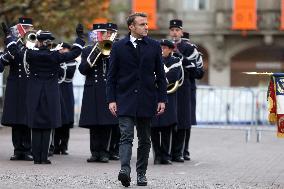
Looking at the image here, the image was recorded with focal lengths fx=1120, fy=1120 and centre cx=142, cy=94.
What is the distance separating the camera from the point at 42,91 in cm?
1562

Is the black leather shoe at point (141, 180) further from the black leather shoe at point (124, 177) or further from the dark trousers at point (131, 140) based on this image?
the black leather shoe at point (124, 177)

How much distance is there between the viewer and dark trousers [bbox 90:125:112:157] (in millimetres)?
16328

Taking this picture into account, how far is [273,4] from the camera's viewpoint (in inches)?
2019

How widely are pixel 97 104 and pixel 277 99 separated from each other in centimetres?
406

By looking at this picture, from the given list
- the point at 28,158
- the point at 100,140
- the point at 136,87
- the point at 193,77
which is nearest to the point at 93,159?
the point at 100,140

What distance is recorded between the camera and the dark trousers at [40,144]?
1562 centimetres

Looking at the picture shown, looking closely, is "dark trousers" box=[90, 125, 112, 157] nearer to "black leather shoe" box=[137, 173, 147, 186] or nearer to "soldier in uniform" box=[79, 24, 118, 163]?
"soldier in uniform" box=[79, 24, 118, 163]

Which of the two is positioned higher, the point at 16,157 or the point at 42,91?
the point at 42,91

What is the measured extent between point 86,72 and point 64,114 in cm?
160

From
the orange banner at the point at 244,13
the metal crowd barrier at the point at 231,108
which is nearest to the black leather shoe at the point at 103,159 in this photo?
the metal crowd barrier at the point at 231,108

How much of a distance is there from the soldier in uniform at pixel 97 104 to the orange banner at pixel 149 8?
1391 inches

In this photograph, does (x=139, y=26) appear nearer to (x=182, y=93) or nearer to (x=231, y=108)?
(x=182, y=93)

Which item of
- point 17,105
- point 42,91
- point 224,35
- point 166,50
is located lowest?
point 224,35

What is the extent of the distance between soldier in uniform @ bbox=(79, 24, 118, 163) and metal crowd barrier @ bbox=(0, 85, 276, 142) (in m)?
8.15
